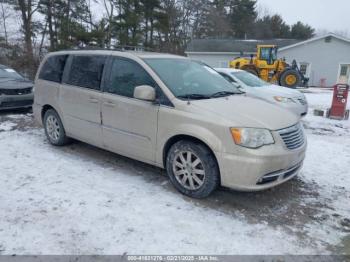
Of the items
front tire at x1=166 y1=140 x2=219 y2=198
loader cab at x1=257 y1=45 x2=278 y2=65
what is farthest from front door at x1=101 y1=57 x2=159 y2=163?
loader cab at x1=257 y1=45 x2=278 y2=65

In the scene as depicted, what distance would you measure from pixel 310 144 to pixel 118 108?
4103 millimetres

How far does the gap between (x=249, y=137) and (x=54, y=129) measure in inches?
148

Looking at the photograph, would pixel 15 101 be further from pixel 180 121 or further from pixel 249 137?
pixel 249 137

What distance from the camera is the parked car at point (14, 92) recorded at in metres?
8.00

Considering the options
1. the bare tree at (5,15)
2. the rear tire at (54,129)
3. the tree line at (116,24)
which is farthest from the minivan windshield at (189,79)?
the bare tree at (5,15)

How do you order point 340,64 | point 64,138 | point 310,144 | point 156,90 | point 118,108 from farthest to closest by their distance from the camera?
point 340,64
point 310,144
point 64,138
point 118,108
point 156,90

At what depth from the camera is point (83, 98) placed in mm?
4852

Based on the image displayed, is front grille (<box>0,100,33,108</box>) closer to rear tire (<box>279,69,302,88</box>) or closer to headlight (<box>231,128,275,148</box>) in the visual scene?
headlight (<box>231,128,275,148</box>)

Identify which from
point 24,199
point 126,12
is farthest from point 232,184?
point 126,12

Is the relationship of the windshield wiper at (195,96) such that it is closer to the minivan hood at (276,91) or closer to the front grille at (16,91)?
the minivan hood at (276,91)

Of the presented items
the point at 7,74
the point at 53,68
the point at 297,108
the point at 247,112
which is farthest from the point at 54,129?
the point at 297,108

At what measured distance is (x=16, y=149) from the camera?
553 cm

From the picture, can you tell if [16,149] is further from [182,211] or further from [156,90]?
[182,211]

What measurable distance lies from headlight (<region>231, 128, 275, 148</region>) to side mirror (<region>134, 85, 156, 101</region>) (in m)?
1.12
